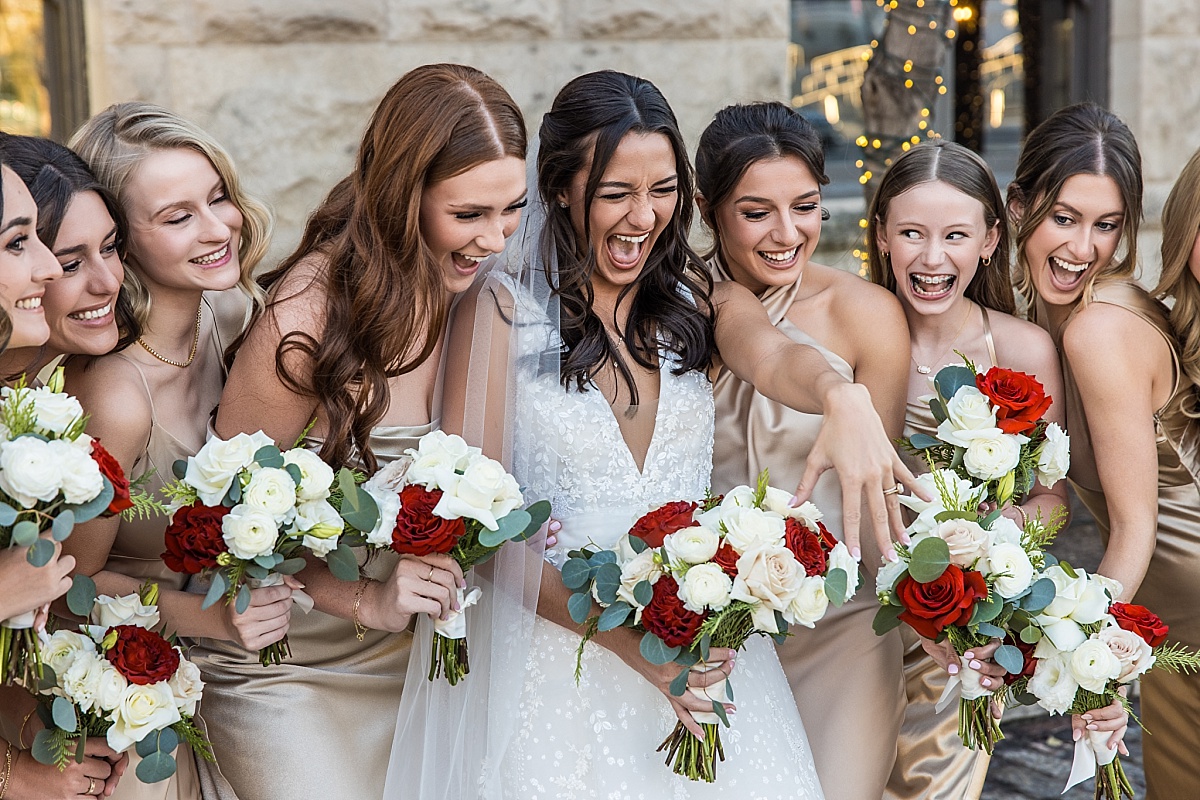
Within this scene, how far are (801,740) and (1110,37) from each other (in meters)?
5.59

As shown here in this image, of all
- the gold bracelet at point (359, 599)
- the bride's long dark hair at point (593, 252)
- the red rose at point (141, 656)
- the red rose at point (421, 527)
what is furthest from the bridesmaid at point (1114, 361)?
the red rose at point (141, 656)

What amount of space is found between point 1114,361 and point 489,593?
1825mm

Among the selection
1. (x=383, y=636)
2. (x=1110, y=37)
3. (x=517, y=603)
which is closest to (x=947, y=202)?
(x=517, y=603)

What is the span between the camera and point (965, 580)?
2.81 m

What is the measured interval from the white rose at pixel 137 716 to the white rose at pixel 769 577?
126 cm

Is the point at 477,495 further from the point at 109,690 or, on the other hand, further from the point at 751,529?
the point at 109,690

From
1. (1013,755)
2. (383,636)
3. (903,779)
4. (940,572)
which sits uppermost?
(940,572)

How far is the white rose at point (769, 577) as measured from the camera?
262 cm

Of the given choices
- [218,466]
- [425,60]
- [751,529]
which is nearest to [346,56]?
[425,60]

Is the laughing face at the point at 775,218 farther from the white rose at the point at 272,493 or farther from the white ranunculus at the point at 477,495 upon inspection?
the white rose at the point at 272,493

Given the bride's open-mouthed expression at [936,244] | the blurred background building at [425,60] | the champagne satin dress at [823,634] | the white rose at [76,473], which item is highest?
the blurred background building at [425,60]

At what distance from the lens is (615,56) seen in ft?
19.7

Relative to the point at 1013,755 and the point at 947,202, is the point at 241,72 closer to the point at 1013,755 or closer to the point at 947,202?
the point at 947,202

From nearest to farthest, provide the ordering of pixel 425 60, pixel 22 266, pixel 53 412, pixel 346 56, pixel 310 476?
pixel 53 412 < pixel 22 266 < pixel 310 476 < pixel 346 56 < pixel 425 60
